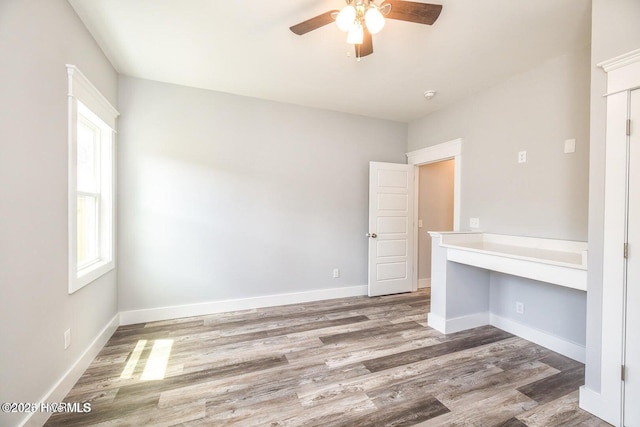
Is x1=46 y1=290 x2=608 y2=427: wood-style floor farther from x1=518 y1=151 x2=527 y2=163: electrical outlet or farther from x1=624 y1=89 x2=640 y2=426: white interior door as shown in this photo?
x1=518 y1=151 x2=527 y2=163: electrical outlet

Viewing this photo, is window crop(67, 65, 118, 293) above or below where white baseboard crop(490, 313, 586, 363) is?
above

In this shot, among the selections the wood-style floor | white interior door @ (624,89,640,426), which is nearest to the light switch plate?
white interior door @ (624,89,640,426)

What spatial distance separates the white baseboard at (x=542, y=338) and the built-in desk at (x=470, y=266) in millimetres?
52

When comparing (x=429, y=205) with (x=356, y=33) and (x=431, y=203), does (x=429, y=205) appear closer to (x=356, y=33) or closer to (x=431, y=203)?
(x=431, y=203)

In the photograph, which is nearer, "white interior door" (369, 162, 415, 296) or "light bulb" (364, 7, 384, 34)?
"light bulb" (364, 7, 384, 34)

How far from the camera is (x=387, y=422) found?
163cm

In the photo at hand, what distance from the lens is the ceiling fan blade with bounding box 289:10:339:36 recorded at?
1.65 metres

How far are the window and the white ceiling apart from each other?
23.0 inches

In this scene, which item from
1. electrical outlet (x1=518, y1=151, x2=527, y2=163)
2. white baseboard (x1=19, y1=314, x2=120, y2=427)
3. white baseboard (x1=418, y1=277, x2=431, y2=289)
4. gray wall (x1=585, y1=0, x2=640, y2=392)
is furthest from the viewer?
white baseboard (x1=418, y1=277, x2=431, y2=289)

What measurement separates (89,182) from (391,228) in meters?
3.71

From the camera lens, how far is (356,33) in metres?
1.73

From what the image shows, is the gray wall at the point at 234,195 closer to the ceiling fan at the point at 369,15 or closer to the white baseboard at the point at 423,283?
the white baseboard at the point at 423,283

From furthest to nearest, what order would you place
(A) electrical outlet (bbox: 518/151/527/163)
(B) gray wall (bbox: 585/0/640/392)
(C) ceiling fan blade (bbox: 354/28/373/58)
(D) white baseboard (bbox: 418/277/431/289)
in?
1. (D) white baseboard (bbox: 418/277/431/289)
2. (A) electrical outlet (bbox: 518/151/527/163)
3. (C) ceiling fan blade (bbox: 354/28/373/58)
4. (B) gray wall (bbox: 585/0/640/392)

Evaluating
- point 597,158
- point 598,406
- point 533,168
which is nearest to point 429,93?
point 533,168
